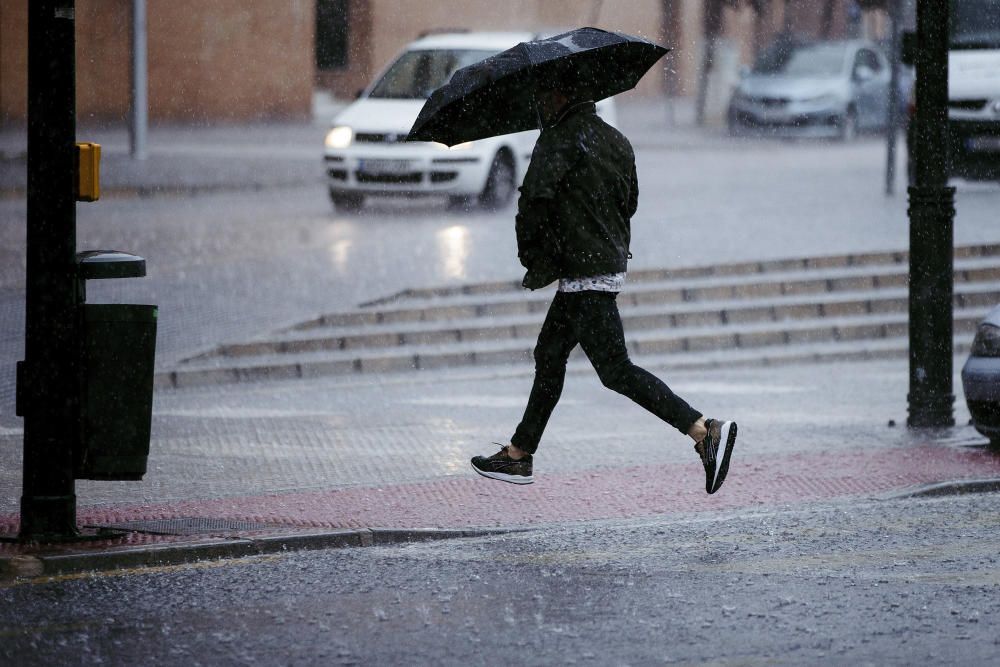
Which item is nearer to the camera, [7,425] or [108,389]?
[108,389]

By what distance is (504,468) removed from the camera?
7.64m

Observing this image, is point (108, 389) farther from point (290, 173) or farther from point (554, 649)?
point (290, 173)

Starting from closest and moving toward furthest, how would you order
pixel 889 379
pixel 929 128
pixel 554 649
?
pixel 554 649 → pixel 929 128 → pixel 889 379

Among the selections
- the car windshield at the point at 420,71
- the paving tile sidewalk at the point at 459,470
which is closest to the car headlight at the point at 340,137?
the car windshield at the point at 420,71

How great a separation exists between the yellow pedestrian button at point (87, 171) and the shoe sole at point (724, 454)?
104 inches

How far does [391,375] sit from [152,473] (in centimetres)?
389

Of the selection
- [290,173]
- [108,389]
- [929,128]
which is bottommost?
[290,173]

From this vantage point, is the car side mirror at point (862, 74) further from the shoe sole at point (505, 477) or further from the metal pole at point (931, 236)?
the shoe sole at point (505, 477)

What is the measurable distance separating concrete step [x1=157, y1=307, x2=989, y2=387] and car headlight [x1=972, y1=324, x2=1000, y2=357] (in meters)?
3.84

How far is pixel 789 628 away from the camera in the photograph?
5758mm

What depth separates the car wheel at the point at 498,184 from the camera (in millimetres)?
19391

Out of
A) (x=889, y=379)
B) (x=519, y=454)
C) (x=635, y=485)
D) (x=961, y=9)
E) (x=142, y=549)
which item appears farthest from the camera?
(x=961, y=9)

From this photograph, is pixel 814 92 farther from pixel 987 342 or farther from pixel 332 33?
pixel 987 342

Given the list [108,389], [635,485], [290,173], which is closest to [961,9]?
Result: [290,173]
